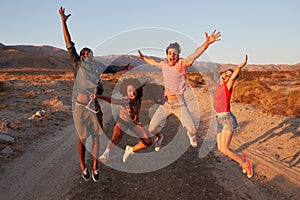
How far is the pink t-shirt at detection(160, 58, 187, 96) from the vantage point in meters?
5.45

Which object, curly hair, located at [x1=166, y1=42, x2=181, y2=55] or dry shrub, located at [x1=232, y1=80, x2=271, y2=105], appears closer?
curly hair, located at [x1=166, y1=42, x2=181, y2=55]

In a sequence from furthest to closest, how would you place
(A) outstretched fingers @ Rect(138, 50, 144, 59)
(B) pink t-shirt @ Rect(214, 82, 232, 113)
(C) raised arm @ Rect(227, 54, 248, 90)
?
(A) outstretched fingers @ Rect(138, 50, 144, 59) < (B) pink t-shirt @ Rect(214, 82, 232, 113) < (C) raised arm @ Rect(227, 54, 248, 90)

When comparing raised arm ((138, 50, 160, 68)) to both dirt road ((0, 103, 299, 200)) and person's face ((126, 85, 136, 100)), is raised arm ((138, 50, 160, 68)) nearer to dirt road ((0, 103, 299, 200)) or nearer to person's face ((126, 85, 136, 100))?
person's face ((126, 85, 136, 100))

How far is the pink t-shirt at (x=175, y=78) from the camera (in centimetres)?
545

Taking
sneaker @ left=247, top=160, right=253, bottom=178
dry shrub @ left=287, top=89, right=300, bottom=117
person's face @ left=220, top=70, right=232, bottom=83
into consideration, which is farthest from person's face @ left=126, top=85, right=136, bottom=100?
dry shrub @ left=287, top=89, right=300, bottom=117

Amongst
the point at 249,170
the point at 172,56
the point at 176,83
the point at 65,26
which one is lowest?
the point at 249,170

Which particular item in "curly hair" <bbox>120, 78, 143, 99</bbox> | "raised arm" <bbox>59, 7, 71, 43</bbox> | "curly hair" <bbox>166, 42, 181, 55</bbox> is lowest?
"curly hair" <bbox>120, 78, 143, 99</bbox>

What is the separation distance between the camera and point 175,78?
5445 millimetres

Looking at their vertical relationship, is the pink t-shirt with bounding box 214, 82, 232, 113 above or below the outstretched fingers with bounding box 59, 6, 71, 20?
below

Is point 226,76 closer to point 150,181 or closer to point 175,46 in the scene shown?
point 175,46

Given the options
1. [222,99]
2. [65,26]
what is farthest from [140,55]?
[222,99]

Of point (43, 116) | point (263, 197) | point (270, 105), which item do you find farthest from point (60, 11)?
point (270, 105)

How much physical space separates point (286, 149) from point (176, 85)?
4347 mm

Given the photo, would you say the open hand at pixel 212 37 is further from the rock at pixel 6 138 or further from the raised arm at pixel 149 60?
the rock at pixel 6 138
